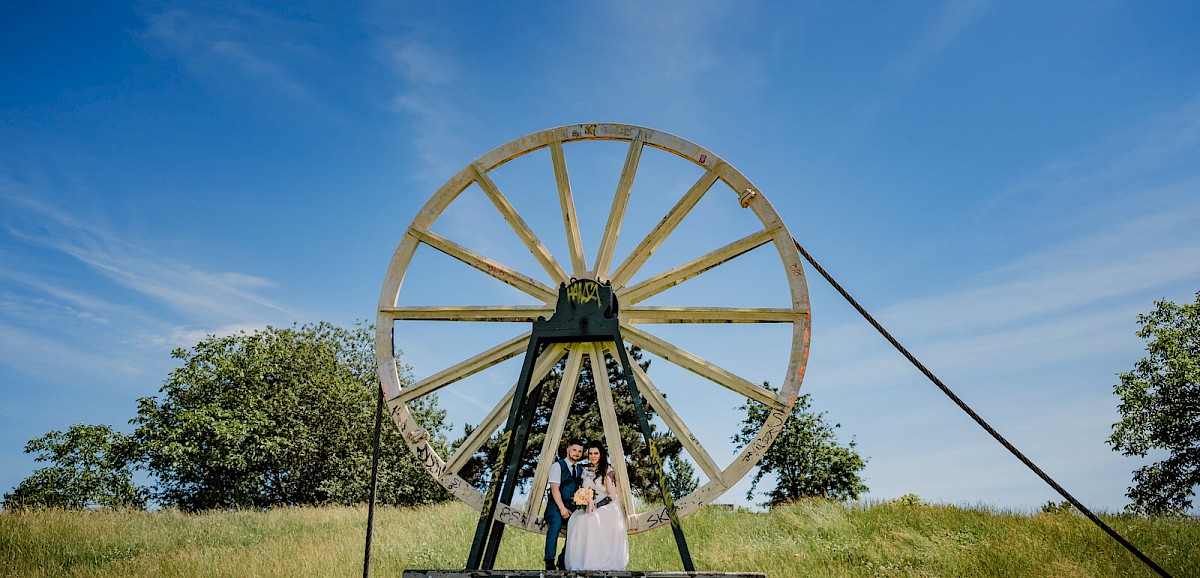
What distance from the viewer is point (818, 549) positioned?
34.7 ft

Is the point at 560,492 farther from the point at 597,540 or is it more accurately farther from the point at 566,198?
the point at 566,198

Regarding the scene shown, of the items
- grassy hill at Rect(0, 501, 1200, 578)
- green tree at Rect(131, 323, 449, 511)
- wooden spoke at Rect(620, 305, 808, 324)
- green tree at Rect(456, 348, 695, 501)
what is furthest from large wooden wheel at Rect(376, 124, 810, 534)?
green tree at Rect(131, 323, 449, 511)

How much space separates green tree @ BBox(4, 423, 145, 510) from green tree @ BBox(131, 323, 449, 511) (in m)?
0.84

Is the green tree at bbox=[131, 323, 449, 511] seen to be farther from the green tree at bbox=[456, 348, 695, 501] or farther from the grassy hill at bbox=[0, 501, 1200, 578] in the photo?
the grassy hill at bbox=[0, 501, 1200, 578]

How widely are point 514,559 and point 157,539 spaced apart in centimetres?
565

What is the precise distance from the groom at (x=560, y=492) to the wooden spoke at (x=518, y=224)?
1.61 metres

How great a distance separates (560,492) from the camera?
6668 millimetres

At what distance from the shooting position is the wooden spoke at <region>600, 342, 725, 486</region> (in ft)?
22.0

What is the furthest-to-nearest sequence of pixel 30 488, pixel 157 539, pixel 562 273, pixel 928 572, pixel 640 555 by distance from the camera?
pixel 30 488
pixel 157 539
pixel 640 555
pixel 928 572
pixel 562 273

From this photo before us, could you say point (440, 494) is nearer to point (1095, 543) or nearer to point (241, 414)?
point (241, 414)

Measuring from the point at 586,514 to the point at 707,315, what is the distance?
1.97m

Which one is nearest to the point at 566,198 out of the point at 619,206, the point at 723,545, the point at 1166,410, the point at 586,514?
the point at 619,206

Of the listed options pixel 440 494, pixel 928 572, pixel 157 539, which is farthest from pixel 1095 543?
pixel 440 494

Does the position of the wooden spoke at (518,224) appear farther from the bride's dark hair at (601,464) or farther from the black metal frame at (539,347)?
the bride's dark hair at (601,464)
